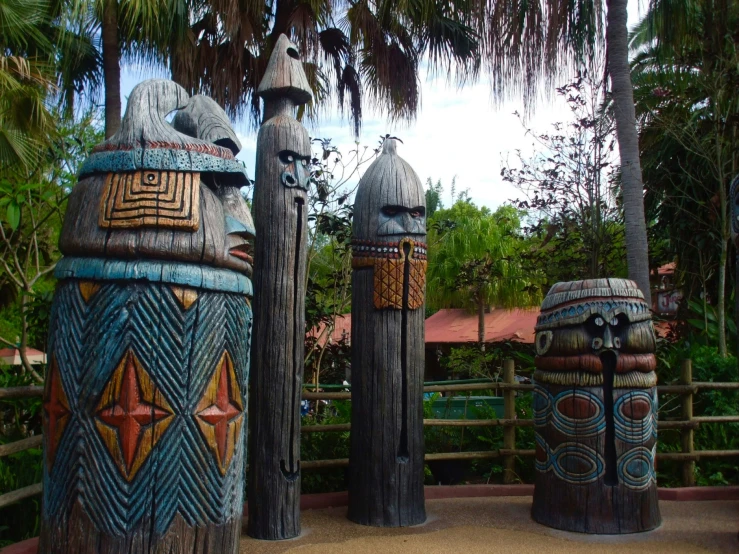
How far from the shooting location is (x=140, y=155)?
263cm

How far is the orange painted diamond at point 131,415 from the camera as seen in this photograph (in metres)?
2.39

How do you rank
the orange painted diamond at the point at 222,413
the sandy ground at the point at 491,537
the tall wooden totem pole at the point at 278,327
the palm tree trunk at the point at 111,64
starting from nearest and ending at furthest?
the orange painted diamond at the point at 222,413
the sandy ground at the point at 491,537
the tall wooden totem pole at the point at 278,327
the palm tree trunk at the point at 111,64

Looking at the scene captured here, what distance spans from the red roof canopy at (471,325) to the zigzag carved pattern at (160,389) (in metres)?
11.8

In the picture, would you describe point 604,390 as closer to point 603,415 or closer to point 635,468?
point 603,415

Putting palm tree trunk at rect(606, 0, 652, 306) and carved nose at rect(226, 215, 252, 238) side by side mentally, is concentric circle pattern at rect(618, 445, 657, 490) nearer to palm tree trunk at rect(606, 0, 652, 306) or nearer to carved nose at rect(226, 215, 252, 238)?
palm tree trunk at rect(606, 0, 652, 306)

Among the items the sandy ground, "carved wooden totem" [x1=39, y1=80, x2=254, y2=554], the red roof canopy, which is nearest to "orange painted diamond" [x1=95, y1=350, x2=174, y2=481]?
"carved wooden totem" [x1=39, y1=80, x2=254, y2=554]

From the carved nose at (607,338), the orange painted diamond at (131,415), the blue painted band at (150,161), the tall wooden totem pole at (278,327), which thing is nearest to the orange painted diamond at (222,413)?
the orange painted diamond at (131,415)

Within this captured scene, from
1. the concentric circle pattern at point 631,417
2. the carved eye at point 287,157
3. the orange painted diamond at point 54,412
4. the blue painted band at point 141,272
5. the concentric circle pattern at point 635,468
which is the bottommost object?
the concentric circle pattern at point 635,468

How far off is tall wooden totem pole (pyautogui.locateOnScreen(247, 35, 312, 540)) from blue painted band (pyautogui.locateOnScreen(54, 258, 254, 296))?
1.73 m

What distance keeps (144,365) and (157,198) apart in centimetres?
65

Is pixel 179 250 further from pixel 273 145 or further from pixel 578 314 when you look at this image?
pixel 578 314

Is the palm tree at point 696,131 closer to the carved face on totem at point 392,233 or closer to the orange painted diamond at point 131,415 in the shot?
the carved face on totem at point 392,233

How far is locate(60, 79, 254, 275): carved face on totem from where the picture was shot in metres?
2.52

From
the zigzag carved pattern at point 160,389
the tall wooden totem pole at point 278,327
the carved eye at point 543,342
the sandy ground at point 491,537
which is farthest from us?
the carved eye at point 543,342
